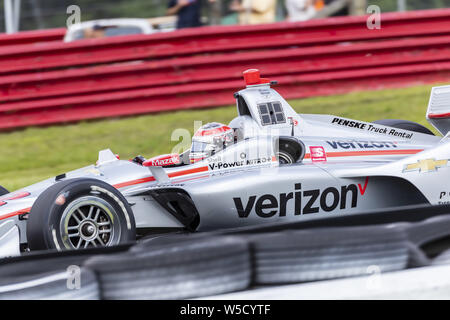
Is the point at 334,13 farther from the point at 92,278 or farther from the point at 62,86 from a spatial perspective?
the point at 92,278

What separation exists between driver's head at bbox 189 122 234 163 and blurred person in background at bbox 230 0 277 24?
570 cm

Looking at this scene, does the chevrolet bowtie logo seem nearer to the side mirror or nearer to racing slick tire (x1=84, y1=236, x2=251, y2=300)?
the side mirror

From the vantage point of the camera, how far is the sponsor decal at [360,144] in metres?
5.05

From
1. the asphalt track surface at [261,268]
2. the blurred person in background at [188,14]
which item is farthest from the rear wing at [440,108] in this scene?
the blurred person in background at [188,14]

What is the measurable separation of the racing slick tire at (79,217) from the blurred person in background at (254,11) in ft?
21.3

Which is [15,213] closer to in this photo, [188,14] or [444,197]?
[444,197]

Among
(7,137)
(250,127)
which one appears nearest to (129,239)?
(250,127)

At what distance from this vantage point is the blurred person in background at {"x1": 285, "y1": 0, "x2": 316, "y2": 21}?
10602 mm

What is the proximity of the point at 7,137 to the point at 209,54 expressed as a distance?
285 cm

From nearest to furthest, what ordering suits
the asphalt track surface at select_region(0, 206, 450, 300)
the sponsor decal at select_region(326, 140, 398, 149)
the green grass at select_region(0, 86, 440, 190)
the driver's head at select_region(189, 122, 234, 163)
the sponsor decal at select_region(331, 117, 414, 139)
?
the asphalt track surface at select_region(0, 206, 450, 300) → the driver's head at select_region(189, 122, 234, 163) → the sponsor decal at select_region(326, 140, 398, 149) → the sponsor decal at select_region(331, 117, 414, 139) → the green grass at select_region(0, 86, 440, 190)

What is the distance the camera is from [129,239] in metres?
4.34

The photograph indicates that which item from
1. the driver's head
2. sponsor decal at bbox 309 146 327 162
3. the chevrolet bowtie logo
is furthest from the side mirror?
the chevrolet bowtie logo

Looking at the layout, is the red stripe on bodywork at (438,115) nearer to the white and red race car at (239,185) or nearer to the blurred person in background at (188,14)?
the white and red race car at (239,185)

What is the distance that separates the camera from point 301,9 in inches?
418
